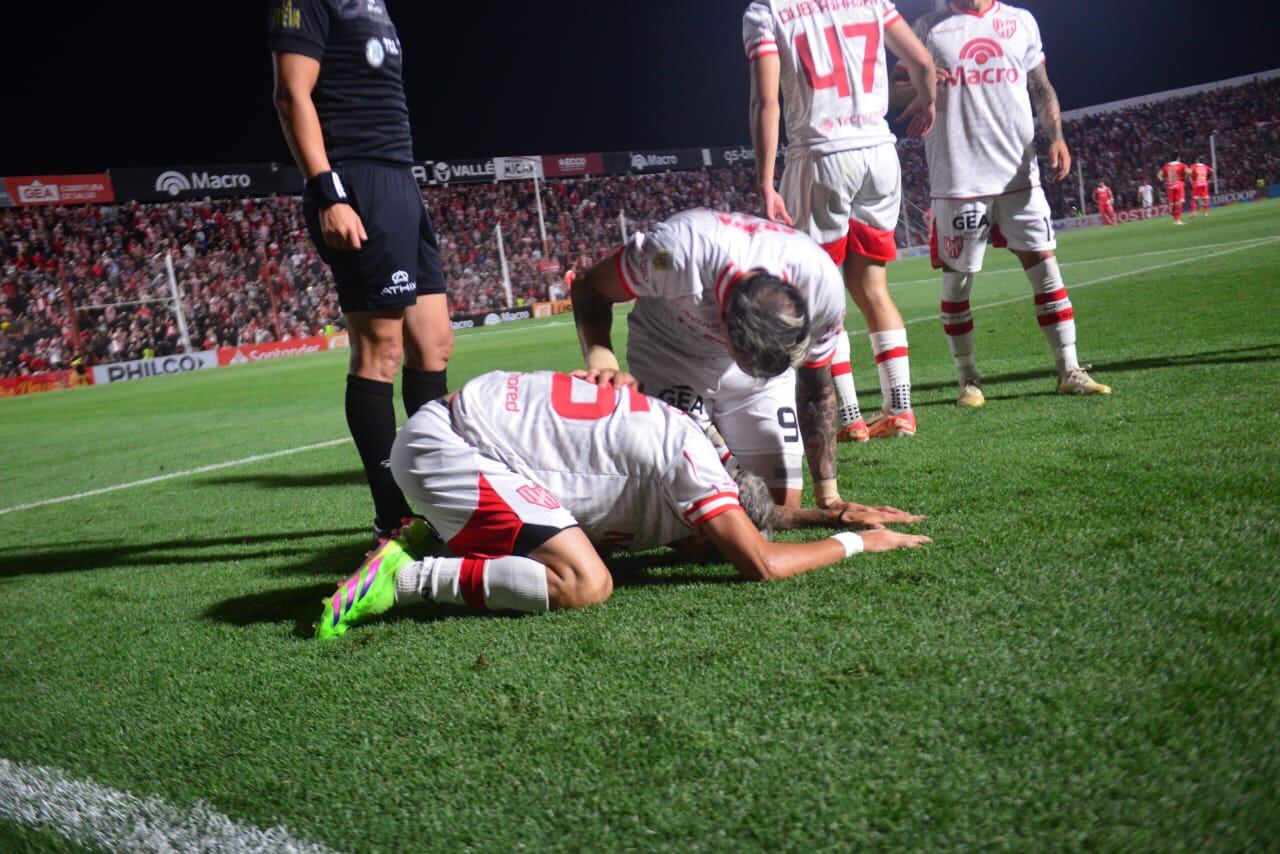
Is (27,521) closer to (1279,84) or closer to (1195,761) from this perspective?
(1195,761)

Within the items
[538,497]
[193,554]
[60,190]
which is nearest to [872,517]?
[538,497]

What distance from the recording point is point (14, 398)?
65.6 ft

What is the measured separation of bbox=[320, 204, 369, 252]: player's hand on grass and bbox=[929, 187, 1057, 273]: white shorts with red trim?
3.12 meters

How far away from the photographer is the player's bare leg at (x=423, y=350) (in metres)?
3.45

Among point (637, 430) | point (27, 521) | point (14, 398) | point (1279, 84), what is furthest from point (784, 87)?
point (1279, 84)

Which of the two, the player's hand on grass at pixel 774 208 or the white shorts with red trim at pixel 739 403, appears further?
the player's hand on grass at pixel 774 208

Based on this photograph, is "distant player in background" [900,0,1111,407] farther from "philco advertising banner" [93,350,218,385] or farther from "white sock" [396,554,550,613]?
"philco advertising banner" [93,350,218,385]

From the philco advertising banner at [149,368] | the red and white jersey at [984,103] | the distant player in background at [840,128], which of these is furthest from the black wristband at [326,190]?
the philco advertising banner at [149,368]

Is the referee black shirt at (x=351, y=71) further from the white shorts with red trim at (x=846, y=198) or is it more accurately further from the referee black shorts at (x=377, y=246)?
the white shorts with red trim at (x=846, y=198)

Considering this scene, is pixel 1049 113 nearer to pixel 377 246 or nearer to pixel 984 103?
pixel 984 103

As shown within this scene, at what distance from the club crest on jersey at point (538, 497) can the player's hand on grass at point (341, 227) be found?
3.59ft

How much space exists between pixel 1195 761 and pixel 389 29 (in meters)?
3.17

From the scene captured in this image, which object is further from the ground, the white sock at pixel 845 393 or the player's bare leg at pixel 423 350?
the player's bare leg at pixel 423 350

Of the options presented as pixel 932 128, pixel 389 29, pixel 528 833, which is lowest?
pixel 528 833
